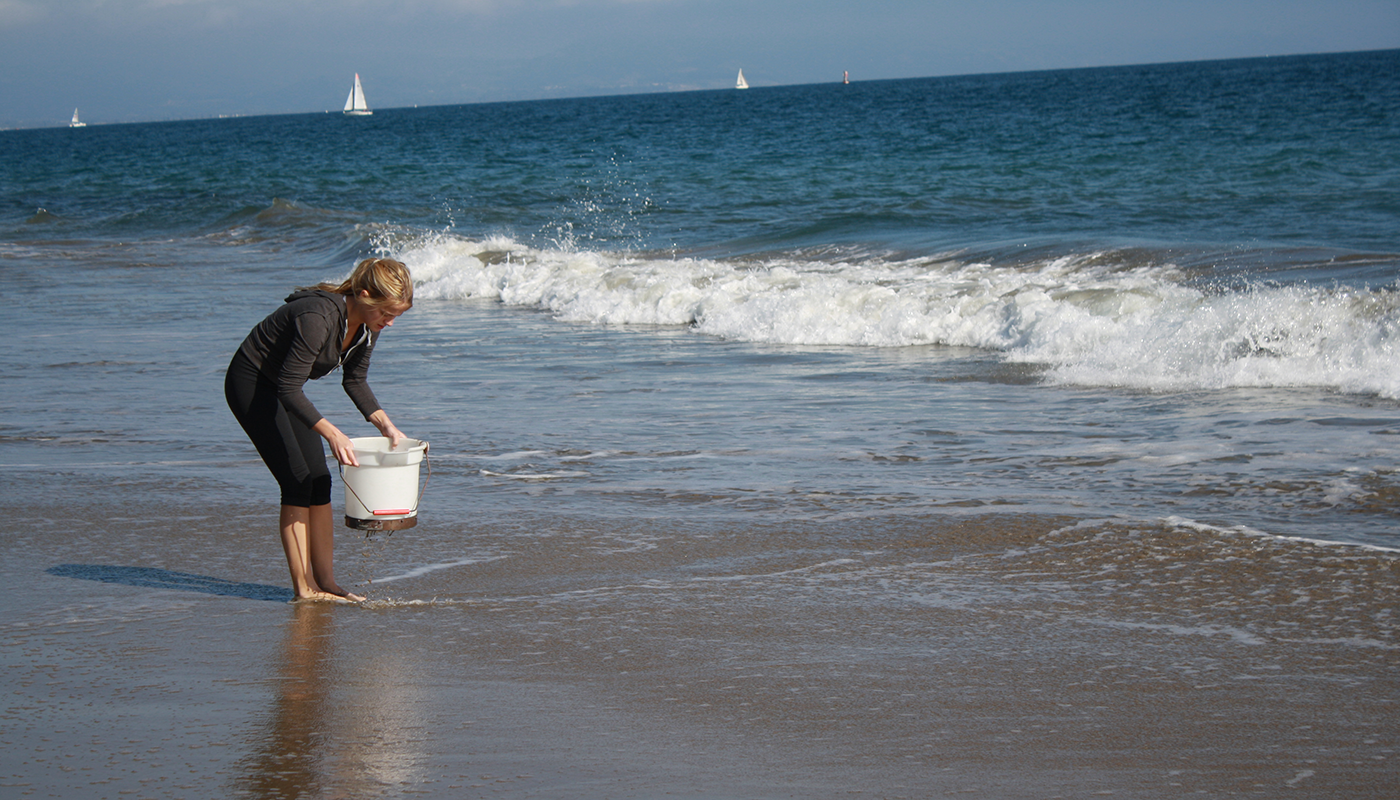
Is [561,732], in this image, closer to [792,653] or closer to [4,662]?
[792,653]

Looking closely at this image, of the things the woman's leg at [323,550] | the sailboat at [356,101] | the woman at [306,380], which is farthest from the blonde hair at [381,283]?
the sailboat at [356,101]

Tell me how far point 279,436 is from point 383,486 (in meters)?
0.39

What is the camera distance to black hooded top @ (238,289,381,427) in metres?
4.11

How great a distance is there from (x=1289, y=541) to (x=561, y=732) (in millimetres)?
3078

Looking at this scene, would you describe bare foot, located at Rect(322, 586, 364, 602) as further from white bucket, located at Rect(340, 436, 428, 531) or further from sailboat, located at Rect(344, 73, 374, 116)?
sailboat, located at Rect(344, 73, 374, 116)

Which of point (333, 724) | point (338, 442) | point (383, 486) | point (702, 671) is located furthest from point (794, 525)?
point (333, 724)

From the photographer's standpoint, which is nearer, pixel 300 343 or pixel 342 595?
pixel 300 343

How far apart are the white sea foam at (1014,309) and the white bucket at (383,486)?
18.5ft

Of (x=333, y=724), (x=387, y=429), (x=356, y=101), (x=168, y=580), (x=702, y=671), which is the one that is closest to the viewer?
(x=333, y=724)

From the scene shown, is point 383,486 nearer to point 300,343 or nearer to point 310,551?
point 310,551

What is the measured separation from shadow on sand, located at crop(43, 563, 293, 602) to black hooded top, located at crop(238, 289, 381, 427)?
842mm

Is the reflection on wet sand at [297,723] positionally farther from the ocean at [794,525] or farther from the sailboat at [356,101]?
the sailboat at [356,101]

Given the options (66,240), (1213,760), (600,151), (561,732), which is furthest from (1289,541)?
(600,151)

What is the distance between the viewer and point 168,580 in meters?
4.75
